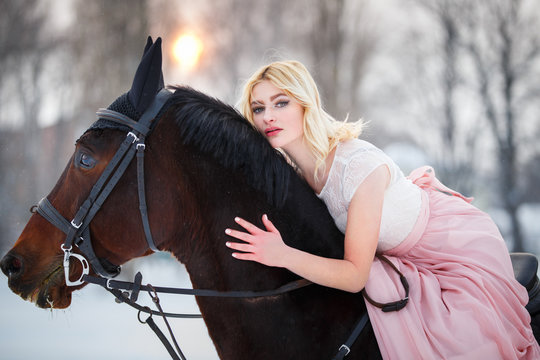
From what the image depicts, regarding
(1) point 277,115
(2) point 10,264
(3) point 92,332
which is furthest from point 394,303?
(3) point 92,332

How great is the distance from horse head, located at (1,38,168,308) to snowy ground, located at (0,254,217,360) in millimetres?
2461

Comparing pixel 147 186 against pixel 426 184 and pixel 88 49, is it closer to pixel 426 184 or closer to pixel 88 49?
pixel 426 184

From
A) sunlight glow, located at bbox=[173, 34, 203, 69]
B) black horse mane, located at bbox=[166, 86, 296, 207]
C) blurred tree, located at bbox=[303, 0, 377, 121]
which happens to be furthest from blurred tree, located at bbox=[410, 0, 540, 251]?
black horse mane, located at bbox=[166, 86, 296, 207]

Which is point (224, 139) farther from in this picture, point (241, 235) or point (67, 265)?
point (67, 265)

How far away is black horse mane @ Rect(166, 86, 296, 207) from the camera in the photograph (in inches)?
54.6

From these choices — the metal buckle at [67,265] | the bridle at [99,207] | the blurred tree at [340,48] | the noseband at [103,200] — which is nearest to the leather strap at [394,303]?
the bridle at [99,207]

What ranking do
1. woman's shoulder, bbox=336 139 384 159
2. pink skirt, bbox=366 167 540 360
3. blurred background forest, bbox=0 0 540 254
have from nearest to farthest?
pink skirt, bbox=366 167 540 360, woman's shoulder, bbox=336 139 384 159, blurred background forest, bbox=0 0 540 254

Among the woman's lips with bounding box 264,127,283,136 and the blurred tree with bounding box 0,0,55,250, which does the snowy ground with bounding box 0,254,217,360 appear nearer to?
the blurred tree with bounding box 0,0,55,250

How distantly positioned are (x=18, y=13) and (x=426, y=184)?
498 cm

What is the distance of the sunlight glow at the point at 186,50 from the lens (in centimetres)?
546

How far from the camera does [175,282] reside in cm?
532

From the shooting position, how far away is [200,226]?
55.0 inches

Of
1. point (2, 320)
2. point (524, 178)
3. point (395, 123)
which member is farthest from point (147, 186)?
point (524, 178)

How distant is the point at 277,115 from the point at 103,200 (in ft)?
2.40
